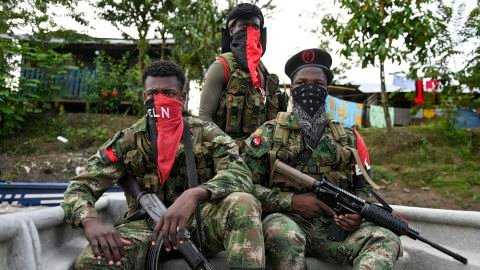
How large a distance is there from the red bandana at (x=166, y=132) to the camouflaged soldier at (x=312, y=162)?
471 mm

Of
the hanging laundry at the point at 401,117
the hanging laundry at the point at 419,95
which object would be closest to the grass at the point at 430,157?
the hanging laundry at the point at 419,95

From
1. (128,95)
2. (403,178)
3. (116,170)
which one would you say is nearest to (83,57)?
(128,95)

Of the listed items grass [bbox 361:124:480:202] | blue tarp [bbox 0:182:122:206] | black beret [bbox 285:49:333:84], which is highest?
black beret [bbox 285:49:333:84]

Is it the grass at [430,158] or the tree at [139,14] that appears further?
the tree at [139,14]

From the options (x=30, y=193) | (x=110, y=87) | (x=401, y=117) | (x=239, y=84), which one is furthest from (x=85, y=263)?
(x=401, y=117)

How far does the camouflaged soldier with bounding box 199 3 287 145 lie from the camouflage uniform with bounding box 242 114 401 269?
42 cm

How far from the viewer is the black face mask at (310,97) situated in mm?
2834

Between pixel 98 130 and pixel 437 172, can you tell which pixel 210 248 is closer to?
pixel 437 172

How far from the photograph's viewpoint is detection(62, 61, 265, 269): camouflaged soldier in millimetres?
2084

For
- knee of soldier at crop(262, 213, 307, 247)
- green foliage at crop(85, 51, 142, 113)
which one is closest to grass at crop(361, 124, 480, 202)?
knee of soldier at crop(262, 213, 307, 247)

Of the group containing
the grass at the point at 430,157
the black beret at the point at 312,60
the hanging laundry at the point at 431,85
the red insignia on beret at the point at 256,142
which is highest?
the hanging laundry at the point at 431,85

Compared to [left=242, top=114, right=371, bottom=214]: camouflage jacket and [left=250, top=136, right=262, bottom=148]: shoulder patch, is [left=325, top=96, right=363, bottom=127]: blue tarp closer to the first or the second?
[left=242, top=114, right=371, bottom=214]: camouflage jacket

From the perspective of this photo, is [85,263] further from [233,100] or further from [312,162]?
[233,100]

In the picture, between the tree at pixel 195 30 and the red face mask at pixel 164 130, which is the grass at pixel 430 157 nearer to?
the tree at pixel 195 30
